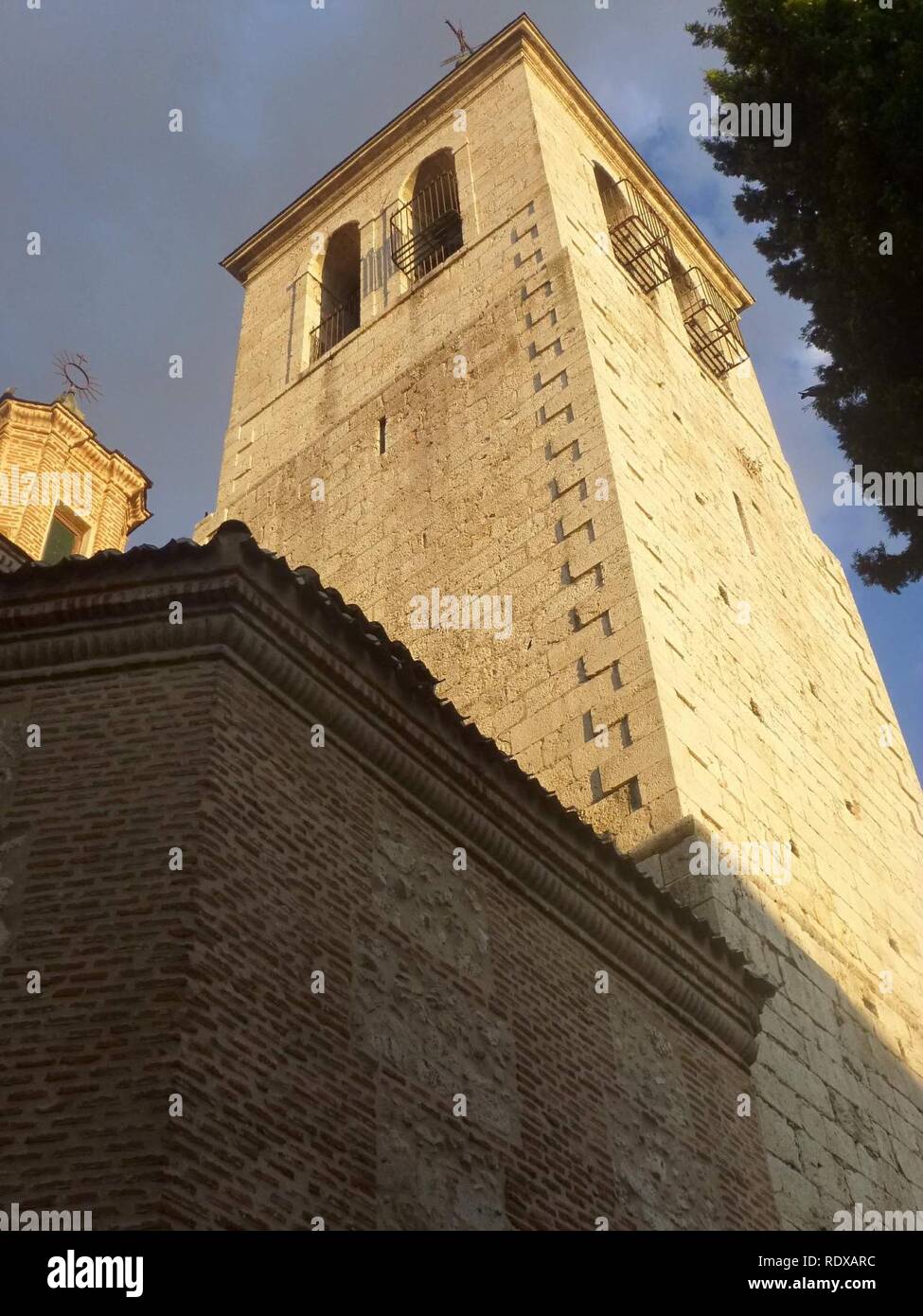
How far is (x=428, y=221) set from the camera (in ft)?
57.6

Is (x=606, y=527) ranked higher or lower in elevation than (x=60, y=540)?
lower

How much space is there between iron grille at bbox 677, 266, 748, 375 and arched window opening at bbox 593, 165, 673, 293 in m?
0.47

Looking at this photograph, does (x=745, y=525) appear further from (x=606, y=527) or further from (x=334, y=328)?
(x=334, y=328)

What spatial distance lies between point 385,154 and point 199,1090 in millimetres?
16095

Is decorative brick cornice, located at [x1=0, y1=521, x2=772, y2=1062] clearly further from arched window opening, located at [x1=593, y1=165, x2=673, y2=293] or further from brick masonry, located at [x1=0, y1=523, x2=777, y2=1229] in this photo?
arched window opening, located at [x1=593, y1=165, x2=673, y2=293]

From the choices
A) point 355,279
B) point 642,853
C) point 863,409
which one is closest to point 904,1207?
point 642,853

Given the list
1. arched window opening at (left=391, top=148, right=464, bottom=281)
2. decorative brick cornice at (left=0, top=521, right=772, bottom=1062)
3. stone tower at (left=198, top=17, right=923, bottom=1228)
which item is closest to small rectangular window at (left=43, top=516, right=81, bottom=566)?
stone tower at (left=198, top=17, right=923, bottom=1228)

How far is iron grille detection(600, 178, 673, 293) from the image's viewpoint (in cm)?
1589

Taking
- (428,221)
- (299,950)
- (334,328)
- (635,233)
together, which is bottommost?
(299,950)

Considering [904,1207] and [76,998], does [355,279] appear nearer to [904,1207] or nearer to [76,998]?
[904,1207]

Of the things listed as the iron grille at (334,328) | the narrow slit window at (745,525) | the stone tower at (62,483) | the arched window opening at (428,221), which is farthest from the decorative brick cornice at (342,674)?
the stone tower at (62,483)

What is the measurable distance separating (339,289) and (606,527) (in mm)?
8932

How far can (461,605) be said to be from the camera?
39.2 feet

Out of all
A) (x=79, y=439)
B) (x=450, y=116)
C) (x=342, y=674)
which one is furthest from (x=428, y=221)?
(x=342, y=674)
